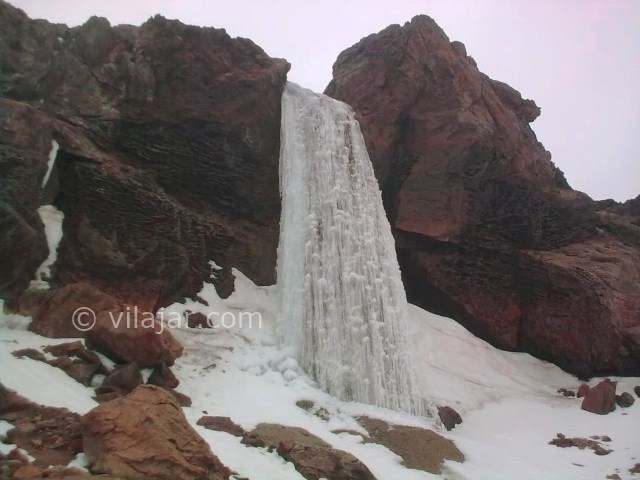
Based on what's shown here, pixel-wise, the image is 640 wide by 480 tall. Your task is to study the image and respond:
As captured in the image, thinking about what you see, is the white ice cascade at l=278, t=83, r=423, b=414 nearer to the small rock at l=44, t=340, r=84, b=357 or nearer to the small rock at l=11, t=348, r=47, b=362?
the small rock at l=44, t=340, r=84, b=357

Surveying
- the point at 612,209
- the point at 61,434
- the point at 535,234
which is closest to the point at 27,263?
the point at 61,434

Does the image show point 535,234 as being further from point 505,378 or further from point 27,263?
point 27,263

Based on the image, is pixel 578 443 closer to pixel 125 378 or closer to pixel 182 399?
pixel 182 399

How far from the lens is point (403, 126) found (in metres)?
18.0

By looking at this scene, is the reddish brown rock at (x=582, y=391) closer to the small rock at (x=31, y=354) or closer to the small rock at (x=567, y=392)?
the small rock at (x=567, y=392)

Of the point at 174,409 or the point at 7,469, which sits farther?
the point at 174,409

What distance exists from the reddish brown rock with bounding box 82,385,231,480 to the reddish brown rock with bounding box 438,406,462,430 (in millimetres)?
6536

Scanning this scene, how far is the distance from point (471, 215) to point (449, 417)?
8.91 m

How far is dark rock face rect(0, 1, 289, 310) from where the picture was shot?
993 cm

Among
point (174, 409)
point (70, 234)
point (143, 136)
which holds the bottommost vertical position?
point (174, 409)

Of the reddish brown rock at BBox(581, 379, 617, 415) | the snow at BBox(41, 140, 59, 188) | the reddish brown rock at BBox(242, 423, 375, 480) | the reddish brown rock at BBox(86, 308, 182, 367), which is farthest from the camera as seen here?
the reddish brown rock at BBox(581, 379, 617, 415)

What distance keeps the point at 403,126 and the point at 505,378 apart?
8743mm

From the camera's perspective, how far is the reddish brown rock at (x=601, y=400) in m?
12.9

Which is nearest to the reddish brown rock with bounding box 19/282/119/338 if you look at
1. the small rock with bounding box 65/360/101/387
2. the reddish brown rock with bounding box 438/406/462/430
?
the small rock with bounding box 65/360/101/387
